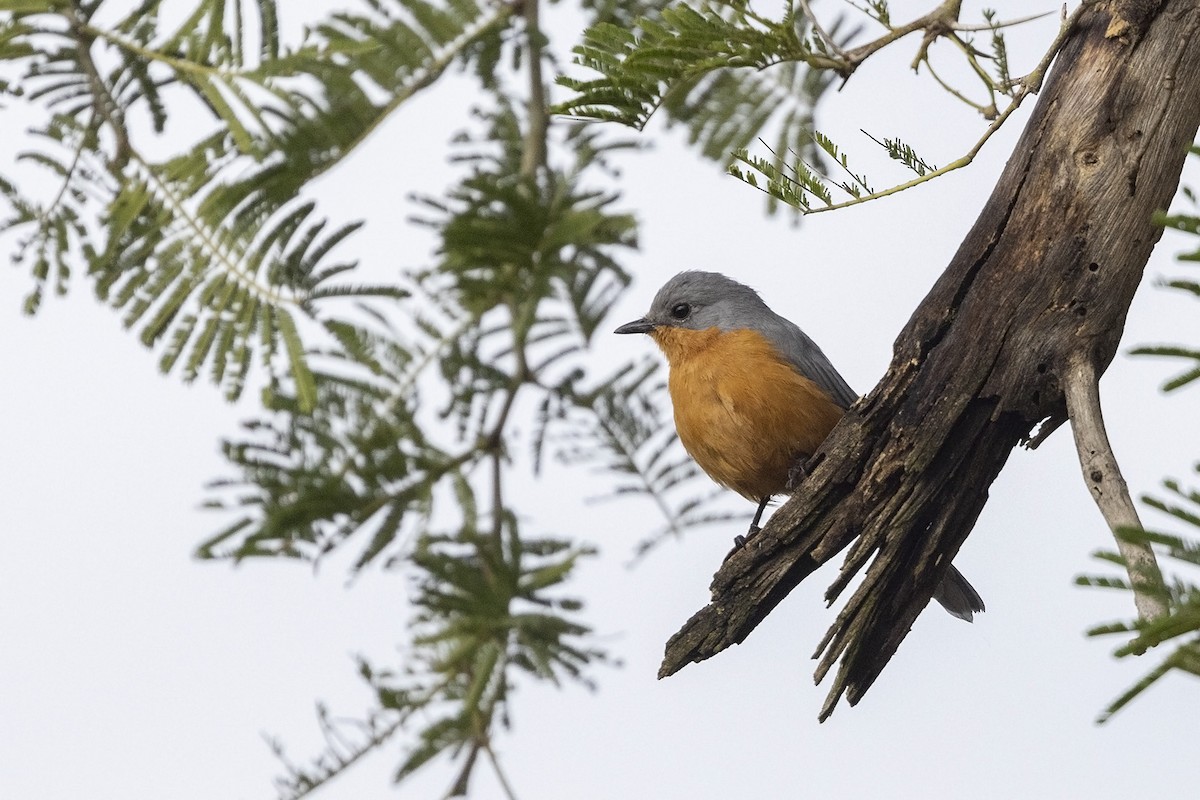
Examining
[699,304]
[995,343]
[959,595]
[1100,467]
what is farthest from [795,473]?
[1100,467]

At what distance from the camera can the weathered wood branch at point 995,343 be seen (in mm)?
3781

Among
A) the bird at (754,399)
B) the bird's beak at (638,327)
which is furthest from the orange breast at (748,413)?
the bird's beak at (638,327)

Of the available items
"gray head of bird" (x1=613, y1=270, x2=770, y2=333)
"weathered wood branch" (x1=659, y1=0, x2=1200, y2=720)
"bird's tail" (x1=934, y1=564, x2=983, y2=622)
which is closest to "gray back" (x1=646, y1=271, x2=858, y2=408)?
"gray head of bird" (x1=613, y1=270, x2=770, y2=333)

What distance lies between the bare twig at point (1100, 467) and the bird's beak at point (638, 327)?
3.54 metres

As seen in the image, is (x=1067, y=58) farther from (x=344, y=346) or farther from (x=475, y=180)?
(x=344, y=346)

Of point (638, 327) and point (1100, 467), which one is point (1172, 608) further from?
point (638, 327)

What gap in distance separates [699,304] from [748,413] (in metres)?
1.15

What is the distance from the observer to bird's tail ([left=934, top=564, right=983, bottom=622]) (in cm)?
597

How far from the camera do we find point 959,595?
598 centimetres

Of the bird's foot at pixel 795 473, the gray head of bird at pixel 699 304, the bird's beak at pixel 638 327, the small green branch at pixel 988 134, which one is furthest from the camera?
the bird's beak at pixel 638 327

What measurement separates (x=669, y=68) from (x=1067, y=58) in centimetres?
111

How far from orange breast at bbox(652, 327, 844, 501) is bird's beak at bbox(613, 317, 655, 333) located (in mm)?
670

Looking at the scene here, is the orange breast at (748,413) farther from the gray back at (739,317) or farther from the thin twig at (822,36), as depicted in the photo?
the thin twig at (822,36)

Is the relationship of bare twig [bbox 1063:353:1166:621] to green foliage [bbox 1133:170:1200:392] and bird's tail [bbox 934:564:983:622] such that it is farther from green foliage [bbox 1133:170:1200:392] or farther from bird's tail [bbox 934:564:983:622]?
bird's tail [bbox 934:564:983:622]
